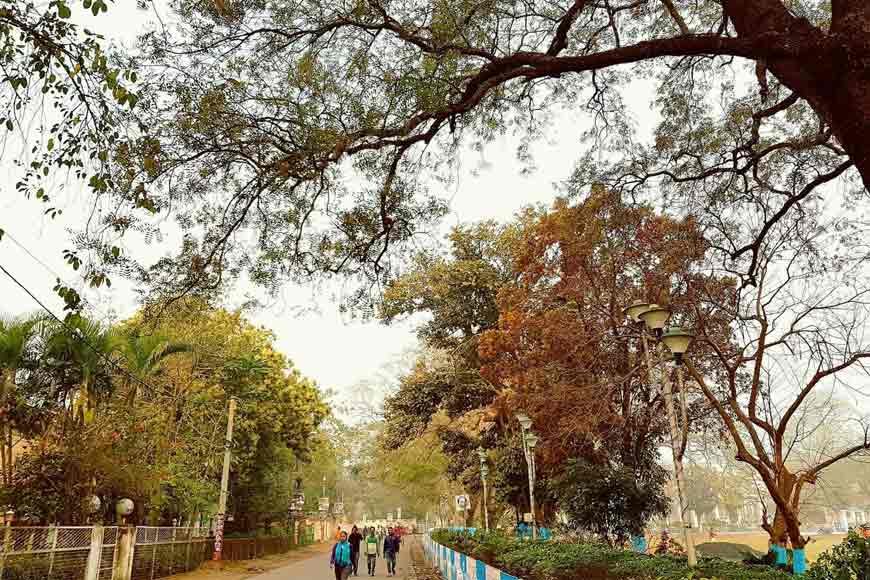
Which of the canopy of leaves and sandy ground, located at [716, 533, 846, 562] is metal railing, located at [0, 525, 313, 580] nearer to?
the canopy of leaves

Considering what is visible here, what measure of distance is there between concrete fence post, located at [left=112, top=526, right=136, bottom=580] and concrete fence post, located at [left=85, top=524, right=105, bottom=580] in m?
1.03

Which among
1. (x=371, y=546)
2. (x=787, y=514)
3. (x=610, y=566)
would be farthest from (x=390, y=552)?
(x=610, y=566)

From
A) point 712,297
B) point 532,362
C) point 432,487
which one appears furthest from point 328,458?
point 712,297

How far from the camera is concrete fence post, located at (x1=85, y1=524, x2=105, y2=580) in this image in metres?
13.2

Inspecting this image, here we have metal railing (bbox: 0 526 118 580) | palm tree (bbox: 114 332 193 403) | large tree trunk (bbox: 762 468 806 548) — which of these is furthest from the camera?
palm tree (bbox: 114 332 193 403)

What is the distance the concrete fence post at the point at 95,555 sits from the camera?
13.2 m

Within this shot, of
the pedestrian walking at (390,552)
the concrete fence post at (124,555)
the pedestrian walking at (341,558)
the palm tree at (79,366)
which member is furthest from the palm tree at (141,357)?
the pedestrian walking at (390,552)

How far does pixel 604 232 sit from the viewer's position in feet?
41.8

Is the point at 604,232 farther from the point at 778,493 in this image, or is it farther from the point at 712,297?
the point at 778,493

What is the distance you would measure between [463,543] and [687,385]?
8150 millimetres

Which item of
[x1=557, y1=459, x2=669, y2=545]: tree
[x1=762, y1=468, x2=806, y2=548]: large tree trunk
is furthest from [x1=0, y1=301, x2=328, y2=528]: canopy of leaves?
[x1=762, y1=468, x2=806, y2=548]: large tree trunk

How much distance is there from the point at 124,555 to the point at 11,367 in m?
5.06

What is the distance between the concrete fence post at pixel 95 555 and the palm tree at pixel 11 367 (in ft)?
7.45

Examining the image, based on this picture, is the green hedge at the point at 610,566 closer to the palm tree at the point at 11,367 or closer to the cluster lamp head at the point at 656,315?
the cluster lamp head at the point at 656,315
